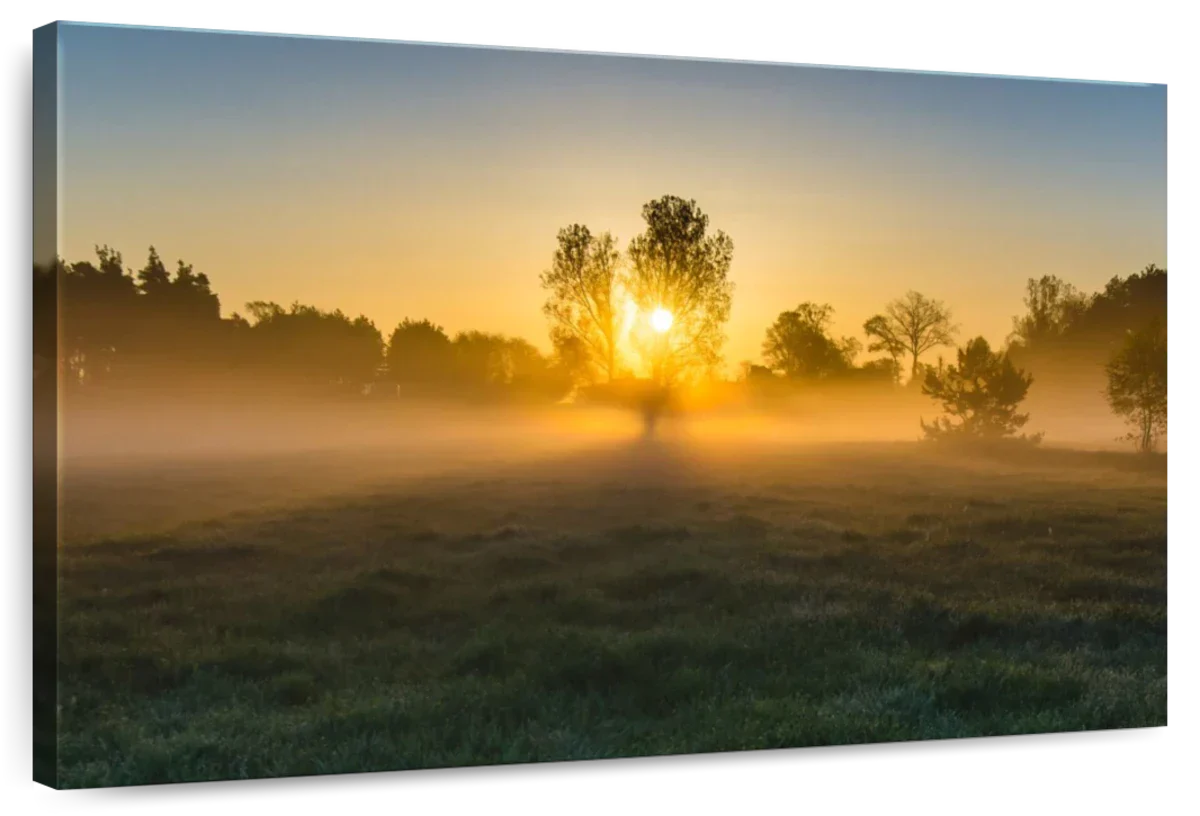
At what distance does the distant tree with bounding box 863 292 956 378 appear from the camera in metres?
5.96

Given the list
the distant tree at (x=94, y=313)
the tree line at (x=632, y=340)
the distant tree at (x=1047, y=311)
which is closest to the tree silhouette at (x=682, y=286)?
the tree line at (x=632, y=340)

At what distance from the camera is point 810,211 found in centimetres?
587

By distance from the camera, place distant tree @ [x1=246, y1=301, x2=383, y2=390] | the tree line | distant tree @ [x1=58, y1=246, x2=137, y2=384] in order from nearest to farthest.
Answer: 1. distant tree @ [x1=58, y1=246, x2=137, y2=384]
2. the tree line
3. distant tree @ [x1=246, y1=301, x2=383, y2=390]

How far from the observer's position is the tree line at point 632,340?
499 cm

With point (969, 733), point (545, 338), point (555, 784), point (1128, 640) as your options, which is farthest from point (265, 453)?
point (1128, 640)

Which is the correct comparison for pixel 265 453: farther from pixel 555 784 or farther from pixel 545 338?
pixel 555 784

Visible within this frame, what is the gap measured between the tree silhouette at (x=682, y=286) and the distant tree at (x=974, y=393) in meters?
1.31

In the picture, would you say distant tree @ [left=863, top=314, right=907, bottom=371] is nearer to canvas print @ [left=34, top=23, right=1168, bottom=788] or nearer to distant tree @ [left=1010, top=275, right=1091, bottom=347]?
canvas print @ [left=34, top=23, right=1168, bottom=788]

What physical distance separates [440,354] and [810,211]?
7.16ft

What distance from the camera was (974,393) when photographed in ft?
19.9

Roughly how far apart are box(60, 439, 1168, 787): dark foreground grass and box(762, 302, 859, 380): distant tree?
0.48 m

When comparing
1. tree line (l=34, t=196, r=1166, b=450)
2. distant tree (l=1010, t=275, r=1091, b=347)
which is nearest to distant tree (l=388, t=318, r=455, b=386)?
tree line (l=34, t=196, r=1166, b=450)

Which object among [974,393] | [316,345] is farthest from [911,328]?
[316,345]
